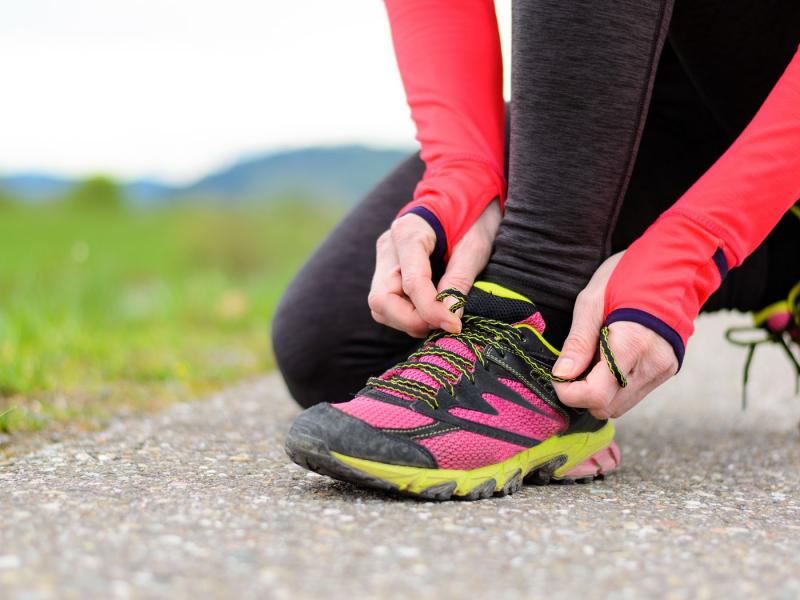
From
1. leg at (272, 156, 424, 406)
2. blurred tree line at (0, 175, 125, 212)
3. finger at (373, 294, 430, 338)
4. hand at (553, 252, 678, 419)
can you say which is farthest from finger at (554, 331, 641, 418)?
blurred tree line at (0, 175, 125, 212)

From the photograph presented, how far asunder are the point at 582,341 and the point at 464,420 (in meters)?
0.19

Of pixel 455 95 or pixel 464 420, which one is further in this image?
pixel 455 95

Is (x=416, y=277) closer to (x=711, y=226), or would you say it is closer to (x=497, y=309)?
(x=497, y=309)

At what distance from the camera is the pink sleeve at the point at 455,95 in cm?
133

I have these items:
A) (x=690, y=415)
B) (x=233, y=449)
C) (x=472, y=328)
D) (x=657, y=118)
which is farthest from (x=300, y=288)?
(x=690, y=415)

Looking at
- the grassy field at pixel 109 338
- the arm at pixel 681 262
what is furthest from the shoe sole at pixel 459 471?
the grassy field at pixel 109 338

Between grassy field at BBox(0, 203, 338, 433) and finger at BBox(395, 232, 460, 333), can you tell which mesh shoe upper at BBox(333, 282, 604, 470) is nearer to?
finger at BBox(395, 232, 460, 333)

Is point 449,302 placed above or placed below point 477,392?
above

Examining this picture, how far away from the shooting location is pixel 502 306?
46.4 inches

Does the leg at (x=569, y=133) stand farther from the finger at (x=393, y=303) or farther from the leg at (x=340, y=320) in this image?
the leg at (x=340, y=320)

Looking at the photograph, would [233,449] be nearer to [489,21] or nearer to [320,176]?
[489,21]

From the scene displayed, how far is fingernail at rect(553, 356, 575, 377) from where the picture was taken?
114cm

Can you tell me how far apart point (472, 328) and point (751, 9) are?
0.73m

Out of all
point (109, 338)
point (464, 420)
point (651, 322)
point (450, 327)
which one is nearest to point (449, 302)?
point (450, 327)
